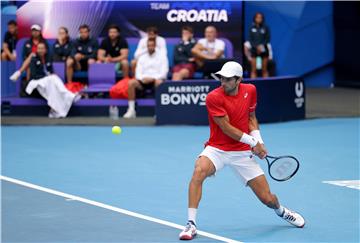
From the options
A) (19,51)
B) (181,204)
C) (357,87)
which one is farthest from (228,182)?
(357,87)

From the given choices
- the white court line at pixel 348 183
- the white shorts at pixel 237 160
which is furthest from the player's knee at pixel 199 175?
the white court line at pixel 348 183

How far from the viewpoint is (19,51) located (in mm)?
21375

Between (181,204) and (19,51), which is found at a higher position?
(19,51)

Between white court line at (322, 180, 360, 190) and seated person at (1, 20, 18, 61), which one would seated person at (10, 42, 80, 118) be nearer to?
seated person at (1, 20, 18, 61)

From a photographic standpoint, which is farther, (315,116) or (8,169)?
(315,116)

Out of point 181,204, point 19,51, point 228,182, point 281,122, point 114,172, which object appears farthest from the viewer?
point 19,51

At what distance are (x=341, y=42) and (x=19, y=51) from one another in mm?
10444

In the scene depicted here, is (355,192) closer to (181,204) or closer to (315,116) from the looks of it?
(181,204)

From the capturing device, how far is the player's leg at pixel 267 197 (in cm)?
964

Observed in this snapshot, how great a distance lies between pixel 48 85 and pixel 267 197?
11096mm

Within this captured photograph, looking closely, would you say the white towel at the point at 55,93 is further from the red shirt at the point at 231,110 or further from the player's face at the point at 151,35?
the red shirt at the point at 231,110

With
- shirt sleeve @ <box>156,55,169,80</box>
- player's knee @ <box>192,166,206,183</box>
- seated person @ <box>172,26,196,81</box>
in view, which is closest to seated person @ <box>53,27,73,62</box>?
shirt sleeve @ <box>156,55,169,80</box>

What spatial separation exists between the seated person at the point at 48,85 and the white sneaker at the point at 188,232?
1094cm

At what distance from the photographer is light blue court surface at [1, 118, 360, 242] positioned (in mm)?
9766
